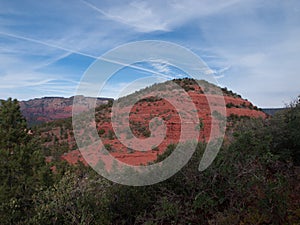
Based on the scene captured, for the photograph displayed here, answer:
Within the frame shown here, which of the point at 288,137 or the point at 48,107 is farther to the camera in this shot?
the point at 48,107

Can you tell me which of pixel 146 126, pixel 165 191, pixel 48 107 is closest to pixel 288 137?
pixel 165 191

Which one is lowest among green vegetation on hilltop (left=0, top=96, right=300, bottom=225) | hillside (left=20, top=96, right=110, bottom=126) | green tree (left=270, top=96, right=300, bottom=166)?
green vegetation on hilltop (left=0, top=96, right=300, bottom=225)

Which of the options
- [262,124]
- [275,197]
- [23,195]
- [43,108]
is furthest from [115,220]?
[43,108]

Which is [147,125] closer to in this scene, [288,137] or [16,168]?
[288,137]

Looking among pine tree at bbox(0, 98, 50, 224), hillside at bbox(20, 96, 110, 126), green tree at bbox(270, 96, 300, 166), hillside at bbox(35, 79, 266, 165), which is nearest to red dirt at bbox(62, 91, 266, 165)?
hillside at bbox(35, 79, 266, 165)

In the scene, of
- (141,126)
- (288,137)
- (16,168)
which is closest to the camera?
(16,168)

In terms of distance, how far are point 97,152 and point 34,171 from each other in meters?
7.09

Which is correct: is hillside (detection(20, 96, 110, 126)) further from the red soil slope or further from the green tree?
the green tree

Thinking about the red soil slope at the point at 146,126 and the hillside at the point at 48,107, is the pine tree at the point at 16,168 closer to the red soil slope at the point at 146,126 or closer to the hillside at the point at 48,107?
the red soil slope at the point at 146,126

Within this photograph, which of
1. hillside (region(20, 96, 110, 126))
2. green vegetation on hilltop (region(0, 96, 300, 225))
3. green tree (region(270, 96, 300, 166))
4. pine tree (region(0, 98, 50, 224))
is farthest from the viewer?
hillside (region(20, 96, 110, 126))

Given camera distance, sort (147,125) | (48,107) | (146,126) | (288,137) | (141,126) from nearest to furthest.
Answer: (288,137), (146,126), (141,126), (147,125), (48,107)

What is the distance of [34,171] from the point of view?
652 cm

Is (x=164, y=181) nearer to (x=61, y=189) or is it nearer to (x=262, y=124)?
(x=61, y=189)

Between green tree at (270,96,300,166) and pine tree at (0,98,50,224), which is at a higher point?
green tree at (270,96,300,166)
